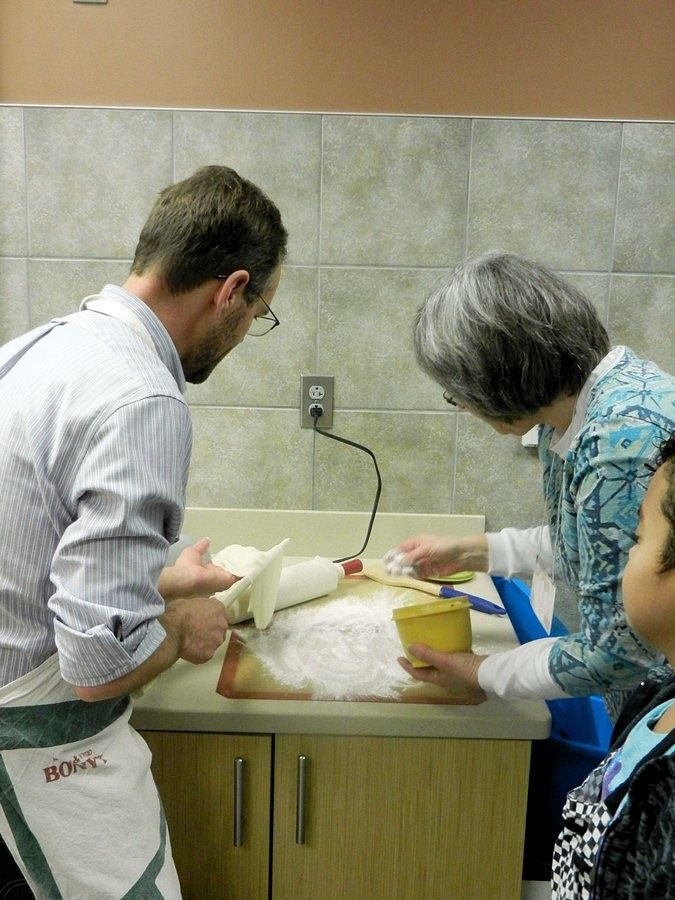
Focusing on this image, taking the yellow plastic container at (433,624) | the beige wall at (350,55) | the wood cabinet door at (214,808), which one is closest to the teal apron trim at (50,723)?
the wood cabinet door at (214,808)

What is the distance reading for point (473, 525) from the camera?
1925mm

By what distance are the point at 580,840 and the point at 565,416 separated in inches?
22.7

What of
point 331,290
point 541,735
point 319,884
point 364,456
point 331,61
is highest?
point 331,61

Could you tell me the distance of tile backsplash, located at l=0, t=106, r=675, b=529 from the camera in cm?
177

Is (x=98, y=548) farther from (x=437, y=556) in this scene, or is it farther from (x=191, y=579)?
(x=437, y=556)

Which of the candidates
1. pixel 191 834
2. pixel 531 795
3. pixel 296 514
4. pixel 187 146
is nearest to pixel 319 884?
pixel 191 834

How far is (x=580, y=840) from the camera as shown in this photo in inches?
32.9

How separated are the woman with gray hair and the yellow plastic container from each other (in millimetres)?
26

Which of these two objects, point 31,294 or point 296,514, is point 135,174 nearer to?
point 31,294

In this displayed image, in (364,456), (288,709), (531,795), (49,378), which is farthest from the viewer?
(364,456)

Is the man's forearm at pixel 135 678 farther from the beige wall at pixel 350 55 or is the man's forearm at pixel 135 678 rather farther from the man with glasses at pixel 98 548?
the beige wall at pixel 350 55

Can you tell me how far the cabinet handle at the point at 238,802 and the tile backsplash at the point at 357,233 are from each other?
822 mm

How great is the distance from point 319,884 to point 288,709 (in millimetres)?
323

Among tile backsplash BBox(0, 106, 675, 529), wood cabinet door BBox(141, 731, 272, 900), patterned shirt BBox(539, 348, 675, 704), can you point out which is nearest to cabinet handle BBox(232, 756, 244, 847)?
wood cabinet door BBox(141, 731, 272, 900)
